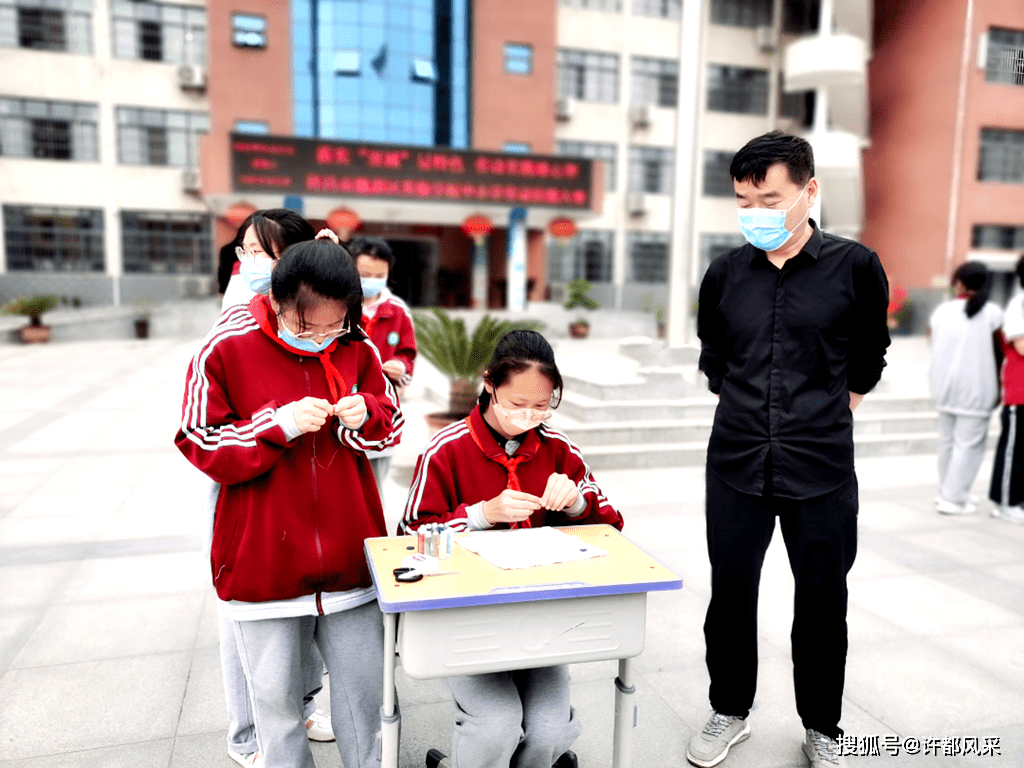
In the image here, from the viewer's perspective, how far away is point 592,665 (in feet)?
9.95

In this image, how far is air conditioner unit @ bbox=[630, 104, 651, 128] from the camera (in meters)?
24.9

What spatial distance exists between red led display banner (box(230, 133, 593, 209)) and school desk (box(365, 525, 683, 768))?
51.9 ft

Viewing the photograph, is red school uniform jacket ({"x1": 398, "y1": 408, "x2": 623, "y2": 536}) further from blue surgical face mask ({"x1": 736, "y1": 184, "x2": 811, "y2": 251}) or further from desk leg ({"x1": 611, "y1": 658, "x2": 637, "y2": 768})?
blue surgical face mask ({"x1": 736, "y1": 184, "x2": 811, "y2": 251})

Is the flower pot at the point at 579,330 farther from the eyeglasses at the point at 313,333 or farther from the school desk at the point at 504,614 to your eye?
the eyeglasses at the point at 313,333

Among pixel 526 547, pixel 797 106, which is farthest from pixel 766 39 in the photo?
pixel 526 547

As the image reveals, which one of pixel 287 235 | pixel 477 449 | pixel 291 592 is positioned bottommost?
pixel 291 592

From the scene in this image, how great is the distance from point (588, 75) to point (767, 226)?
24.7 meters

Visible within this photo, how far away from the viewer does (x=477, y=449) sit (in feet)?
7.14

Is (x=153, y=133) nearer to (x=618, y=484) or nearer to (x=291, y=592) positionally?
(x=618, y=484)

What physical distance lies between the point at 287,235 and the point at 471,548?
996 millimetres

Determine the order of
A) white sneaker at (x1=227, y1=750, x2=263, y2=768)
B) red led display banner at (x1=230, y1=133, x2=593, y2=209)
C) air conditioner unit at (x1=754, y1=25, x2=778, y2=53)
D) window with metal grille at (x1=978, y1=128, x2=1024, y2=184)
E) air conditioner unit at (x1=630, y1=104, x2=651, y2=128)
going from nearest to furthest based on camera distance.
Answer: white sneaker at (x1=227, y1=750, x2=263, y2=768) < red led display banner at (x1=230, y1=133, x2=593, y2=209) < window with metal grille at (x1=978, y1=128, x2=1024, y2=184) < air conditioner unit at (x1=630, y1=104, x2=651, y2=128) < air conditioner unit at (x1=754, y1=25, x2=778, y2=53)

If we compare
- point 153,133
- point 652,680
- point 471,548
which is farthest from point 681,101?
point 153,133

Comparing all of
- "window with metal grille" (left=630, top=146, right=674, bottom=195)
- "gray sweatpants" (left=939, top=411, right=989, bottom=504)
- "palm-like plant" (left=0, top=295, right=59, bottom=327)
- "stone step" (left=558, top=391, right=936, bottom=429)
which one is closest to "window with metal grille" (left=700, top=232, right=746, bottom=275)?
"window with metal grille" (left=630, top=146, right=674, bottom=195)

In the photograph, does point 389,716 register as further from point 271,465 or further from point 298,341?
point 298,341
